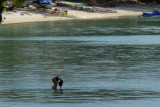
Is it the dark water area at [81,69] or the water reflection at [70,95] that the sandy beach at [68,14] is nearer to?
the dark water area at [81,69]

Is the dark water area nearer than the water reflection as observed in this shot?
No

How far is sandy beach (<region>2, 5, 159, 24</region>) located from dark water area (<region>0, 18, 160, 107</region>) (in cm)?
1940

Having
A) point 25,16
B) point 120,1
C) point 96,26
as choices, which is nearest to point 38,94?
point 96,26

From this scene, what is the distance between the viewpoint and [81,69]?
32.4 metres

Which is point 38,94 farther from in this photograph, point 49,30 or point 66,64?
point 49,30

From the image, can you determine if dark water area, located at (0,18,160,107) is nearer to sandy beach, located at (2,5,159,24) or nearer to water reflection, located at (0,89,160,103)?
water reflection, located at (0,89,160,103)

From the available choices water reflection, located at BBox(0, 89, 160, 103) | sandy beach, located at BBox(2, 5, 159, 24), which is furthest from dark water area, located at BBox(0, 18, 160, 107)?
sandy beach, located at BBox(2, 5, 159, 24)

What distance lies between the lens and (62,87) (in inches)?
996

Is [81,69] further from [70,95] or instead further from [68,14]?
[68,14]

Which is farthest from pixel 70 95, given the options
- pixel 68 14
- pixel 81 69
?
pixel 68 14

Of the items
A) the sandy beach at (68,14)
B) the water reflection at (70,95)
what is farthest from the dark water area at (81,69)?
the sandy beach at (68,14)

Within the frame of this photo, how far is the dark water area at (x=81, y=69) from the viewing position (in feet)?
72.9

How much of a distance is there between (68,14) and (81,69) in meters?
59.1

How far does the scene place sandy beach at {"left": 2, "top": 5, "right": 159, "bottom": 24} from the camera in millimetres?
81188
